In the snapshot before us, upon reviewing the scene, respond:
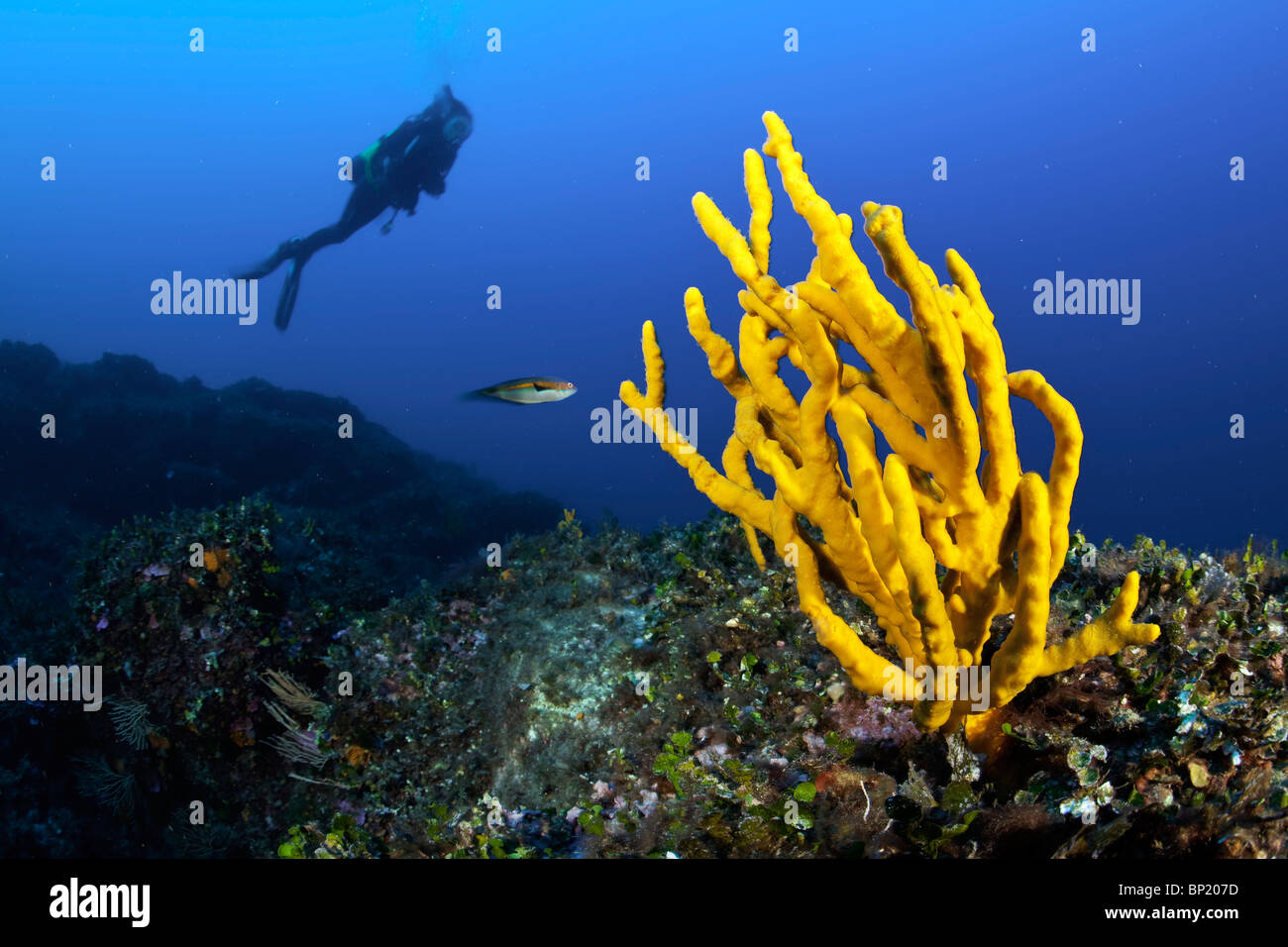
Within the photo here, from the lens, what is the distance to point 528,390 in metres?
4.43

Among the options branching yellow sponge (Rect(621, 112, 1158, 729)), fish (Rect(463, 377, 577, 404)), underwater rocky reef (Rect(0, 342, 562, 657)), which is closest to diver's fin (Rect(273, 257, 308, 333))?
underwater rocky reef (Rect(0, 342, 562, 657))

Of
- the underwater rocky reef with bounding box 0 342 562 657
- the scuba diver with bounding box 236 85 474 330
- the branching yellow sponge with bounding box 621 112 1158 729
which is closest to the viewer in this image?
the branching yellow sponge with bounding box 621 112 1158 729

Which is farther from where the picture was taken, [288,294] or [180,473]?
[288,294]

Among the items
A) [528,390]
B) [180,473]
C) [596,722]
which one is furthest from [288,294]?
[596,722]

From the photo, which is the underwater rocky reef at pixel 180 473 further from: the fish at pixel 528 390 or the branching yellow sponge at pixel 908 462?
the branching yellow sponge at pixel 908 462

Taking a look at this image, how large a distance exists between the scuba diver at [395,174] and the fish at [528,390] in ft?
47.7

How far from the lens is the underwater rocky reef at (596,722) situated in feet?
6.81

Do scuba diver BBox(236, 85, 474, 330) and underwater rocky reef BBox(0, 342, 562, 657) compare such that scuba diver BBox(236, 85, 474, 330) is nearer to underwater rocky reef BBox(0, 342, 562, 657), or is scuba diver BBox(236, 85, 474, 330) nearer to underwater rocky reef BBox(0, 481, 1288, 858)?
underwater rocky reef BBox(0, 342, 562, 657)

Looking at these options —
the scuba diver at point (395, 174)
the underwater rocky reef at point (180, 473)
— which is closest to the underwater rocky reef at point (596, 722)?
the underwater rocky reef at point (180, 473)

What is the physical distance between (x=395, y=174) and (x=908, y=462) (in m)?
18.7

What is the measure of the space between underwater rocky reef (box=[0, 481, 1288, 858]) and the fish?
1649mm

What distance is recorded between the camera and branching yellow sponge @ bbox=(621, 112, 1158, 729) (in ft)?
6.17

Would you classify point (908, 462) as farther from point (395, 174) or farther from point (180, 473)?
point (395, 174)

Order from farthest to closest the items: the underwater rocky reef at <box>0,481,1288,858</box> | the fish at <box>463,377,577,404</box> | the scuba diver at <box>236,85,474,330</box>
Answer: the scuba diver at <box>236,85,474,330</box>, the fish at <box>463,377,577,404</box>, the underwater rocky reef at <box>0,481,1288,858</box>
